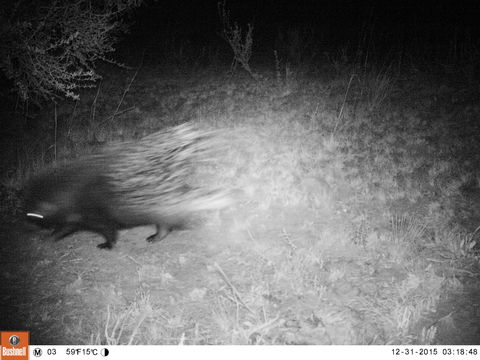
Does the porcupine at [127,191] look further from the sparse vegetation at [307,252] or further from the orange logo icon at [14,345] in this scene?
the orange logo icon at [14,345]

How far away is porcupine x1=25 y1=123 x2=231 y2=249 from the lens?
168 inches

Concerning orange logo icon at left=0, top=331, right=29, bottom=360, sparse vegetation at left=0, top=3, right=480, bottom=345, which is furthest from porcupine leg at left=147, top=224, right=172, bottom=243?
orange logo icon at left=0, top=331, right=29, bottom=360

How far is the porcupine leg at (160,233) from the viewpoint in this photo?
12.6 feet

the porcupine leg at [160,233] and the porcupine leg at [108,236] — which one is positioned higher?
the porcupine leg at [160,233]

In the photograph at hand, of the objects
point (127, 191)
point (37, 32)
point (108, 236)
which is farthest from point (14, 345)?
point (37, 32)

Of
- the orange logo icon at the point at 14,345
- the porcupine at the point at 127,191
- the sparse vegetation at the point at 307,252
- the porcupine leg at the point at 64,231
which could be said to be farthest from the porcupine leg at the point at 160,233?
the orange logo icon at the point at 14,345

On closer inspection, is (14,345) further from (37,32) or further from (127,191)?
(37,32)

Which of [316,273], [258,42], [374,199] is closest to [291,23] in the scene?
[258,42]

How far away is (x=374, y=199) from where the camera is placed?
429cm

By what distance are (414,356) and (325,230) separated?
1.50 metres

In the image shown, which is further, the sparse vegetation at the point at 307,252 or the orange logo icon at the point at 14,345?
the sparse vegetation at the point at 307,252

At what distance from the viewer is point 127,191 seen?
514cm

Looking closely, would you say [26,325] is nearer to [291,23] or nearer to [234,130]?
[234,130]

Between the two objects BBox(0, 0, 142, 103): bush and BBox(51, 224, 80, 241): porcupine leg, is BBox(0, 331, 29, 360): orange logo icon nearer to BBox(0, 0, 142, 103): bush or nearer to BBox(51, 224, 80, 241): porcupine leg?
BBox(51, 224, 80, 241): porcupine leg
